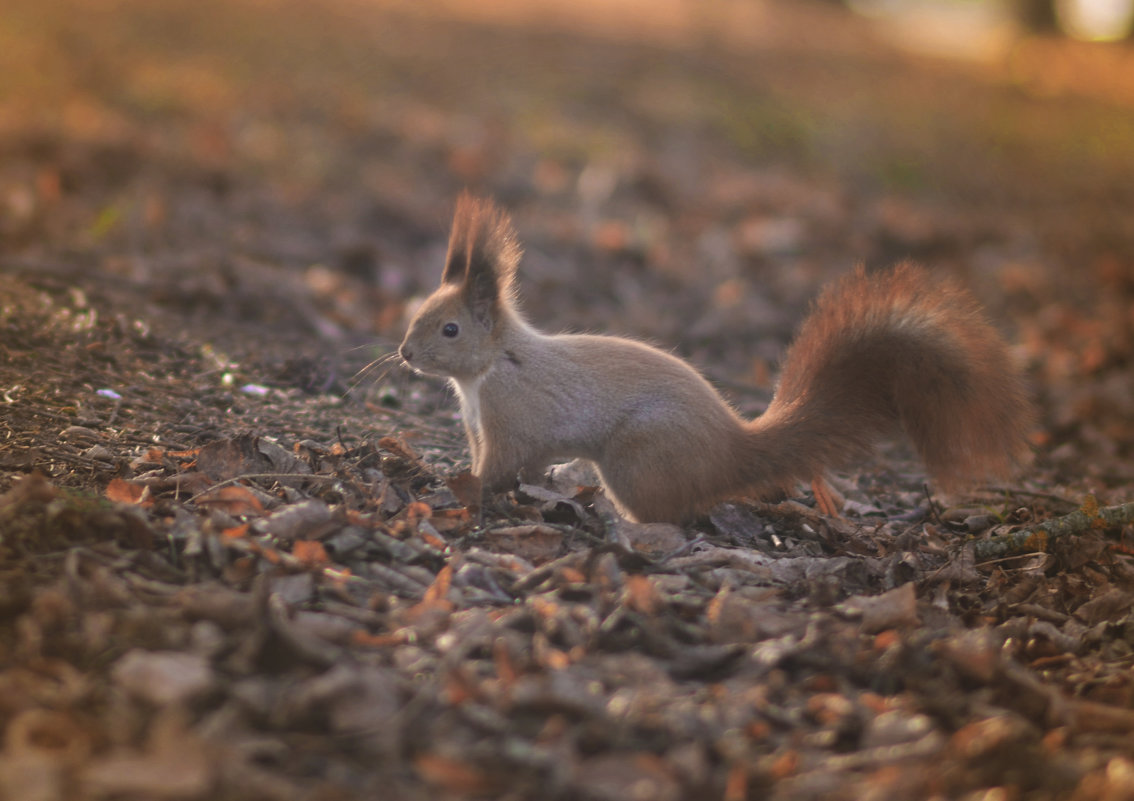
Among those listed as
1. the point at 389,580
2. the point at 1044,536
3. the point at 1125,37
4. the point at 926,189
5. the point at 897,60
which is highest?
the point at 1125,37

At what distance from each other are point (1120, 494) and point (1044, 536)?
1.49 metres

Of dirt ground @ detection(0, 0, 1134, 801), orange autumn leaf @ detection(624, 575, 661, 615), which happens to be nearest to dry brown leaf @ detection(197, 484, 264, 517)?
dirt ground @ detection(0, 0, 1134, 801)

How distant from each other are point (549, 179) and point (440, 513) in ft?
22.6

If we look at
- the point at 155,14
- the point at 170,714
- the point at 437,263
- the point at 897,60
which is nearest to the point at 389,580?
the point at 170,714

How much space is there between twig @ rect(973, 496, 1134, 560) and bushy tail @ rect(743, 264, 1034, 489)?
0.31 m

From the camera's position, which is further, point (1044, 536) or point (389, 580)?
point (1044, 536)

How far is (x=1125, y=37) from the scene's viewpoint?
830 inches

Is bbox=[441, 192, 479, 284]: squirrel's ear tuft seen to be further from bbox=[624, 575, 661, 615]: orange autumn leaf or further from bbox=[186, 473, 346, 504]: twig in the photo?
bbox=[624, 575, 661, 615]: orange autumn leaf

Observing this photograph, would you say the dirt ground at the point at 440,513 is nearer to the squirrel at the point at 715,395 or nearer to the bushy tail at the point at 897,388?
the squirrel at the point at 715,395

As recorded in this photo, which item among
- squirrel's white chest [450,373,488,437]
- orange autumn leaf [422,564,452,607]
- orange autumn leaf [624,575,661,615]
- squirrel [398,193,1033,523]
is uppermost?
squirrel [398,193,1033,523]

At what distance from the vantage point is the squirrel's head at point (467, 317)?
4.04m

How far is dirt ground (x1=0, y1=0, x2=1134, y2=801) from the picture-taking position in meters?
2.25

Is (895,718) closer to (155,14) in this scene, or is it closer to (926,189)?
(926,189)

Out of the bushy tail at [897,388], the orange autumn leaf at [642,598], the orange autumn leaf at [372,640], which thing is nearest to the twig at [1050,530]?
the bushy tail at [897,388]
